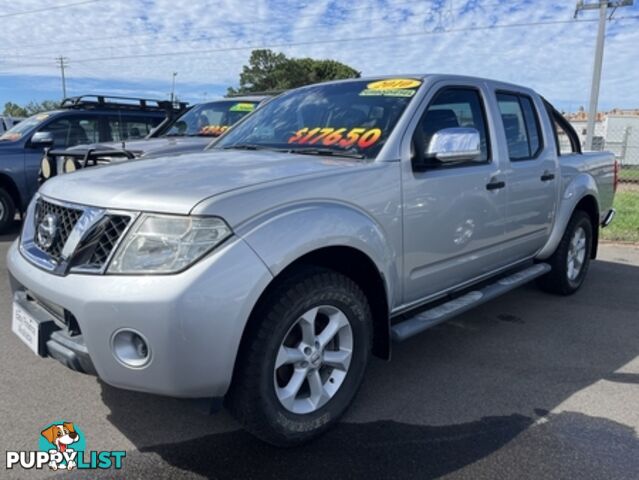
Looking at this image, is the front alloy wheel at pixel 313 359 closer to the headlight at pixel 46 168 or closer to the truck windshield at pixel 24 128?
the headlight at pixel 46 168

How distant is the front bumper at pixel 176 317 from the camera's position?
2.05m

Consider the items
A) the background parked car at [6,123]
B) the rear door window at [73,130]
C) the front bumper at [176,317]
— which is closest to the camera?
the front bumper at [176,317]

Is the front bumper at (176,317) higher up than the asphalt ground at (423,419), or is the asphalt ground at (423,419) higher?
the front bumper at (176,317)

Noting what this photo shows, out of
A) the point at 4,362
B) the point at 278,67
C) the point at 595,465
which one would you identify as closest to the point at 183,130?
the point at 4,362

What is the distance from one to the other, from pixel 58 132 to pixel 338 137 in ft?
21.6

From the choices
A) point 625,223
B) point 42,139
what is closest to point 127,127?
point 42,139

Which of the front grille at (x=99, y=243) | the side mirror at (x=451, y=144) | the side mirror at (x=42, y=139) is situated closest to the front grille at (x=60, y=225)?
the front grille at (x=99, y=243)

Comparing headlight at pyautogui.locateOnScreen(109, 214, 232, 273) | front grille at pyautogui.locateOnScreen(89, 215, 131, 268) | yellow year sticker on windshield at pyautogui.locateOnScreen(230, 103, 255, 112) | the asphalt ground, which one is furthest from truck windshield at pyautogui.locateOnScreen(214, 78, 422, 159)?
yellow year sticker on windshield at pyautogui.locateOnScreen(230, 103, 255, 112)

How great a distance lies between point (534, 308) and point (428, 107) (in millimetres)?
2436

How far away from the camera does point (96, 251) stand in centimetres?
225

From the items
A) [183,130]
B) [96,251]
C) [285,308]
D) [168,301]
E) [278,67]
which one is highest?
[278,67]

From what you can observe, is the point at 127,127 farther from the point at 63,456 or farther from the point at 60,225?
the point at 63,456

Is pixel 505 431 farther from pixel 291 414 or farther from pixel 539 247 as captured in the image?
pixel 539 247

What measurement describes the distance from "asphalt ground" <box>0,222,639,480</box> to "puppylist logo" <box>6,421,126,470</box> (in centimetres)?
4
